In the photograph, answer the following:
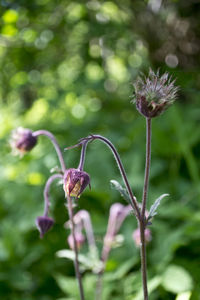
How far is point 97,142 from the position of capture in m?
3.16

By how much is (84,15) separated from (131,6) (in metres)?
0.59

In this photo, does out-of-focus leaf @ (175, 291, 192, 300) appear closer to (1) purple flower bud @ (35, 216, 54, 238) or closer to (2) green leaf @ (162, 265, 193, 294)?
(2) green leaf @ (162, 265, 193, 294)

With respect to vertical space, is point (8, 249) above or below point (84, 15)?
below

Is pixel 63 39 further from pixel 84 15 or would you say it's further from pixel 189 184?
pixel 189 184

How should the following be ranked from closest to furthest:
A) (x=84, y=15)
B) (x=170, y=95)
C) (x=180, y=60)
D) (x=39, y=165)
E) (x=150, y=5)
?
1. (x=170, y=95)
2. (x=39, y=165)
3. (x=84, y=15)
4. (x=150, y=5)
5. (x=180, y=60)

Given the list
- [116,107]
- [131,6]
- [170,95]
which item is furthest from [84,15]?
[170,95]

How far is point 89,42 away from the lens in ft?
11.3

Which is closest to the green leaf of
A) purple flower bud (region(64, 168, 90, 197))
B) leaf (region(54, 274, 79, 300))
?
leaf (region(54, 274, 79, 300))

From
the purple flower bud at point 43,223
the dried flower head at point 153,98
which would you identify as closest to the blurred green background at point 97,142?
the purple flower bud at point 43,223

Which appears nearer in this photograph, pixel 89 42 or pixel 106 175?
pixel 106 175

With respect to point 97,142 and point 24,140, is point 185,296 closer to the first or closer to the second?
point 24,140

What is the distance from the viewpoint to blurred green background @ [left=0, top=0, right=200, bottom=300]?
6.55ft

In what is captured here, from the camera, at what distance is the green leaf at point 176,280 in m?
1.57

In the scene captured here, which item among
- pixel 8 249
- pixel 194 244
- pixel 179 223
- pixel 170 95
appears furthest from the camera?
pixel 179 223
